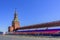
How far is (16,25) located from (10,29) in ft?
9.45

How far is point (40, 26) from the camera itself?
48031mm

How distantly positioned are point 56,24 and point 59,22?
1.64 metres

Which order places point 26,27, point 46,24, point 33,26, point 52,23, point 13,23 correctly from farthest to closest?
point 13,23
point 26,27
point 33,26
point 46,24
point 52,23

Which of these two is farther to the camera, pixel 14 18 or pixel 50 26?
pixel 14 18

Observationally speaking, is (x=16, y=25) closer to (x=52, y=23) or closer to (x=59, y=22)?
(x=52, y=23)

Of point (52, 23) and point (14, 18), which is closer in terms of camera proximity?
point (52, 23)

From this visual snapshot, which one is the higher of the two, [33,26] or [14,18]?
[14,18]

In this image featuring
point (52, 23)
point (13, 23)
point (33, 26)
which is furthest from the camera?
point (13, 23)

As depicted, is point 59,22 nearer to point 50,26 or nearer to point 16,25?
point 50,26

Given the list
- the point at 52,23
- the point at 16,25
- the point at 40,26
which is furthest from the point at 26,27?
the point at 52,23

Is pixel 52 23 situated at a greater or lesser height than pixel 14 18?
lesser

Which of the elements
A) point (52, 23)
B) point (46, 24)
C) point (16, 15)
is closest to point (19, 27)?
point (16, 15)

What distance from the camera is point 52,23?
4034cm

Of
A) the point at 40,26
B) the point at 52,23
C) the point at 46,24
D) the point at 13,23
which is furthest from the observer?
the point at 13,23
